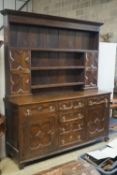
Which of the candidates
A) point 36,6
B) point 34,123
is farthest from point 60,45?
point 36,6

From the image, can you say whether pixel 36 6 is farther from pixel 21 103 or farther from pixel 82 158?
pixel 82 158

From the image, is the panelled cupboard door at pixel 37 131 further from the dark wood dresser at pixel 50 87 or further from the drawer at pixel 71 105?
the drawer at pixel 71 105

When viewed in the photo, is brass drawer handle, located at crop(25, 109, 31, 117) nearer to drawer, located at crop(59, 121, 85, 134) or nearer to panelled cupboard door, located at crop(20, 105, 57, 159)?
panelled cupboard door, located at crop(20, 105, 57, 159)

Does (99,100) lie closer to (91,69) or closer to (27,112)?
(91,69)

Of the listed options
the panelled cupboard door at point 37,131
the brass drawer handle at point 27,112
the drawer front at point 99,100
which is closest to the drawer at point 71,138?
the panelled cupboard door at point 37,131

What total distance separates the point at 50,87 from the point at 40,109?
2.42 ft

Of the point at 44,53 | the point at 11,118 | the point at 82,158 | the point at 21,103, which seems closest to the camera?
the point at 82,158

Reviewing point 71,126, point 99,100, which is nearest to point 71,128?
point 71,126

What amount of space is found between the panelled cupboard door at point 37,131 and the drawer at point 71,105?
17cm

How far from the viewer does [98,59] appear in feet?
13.7

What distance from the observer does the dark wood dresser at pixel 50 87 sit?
9.97ft

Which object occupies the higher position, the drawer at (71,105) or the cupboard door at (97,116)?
the drawer at (71,105)

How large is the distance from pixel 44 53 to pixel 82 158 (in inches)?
80.3

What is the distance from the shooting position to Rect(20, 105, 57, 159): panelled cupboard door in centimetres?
295
